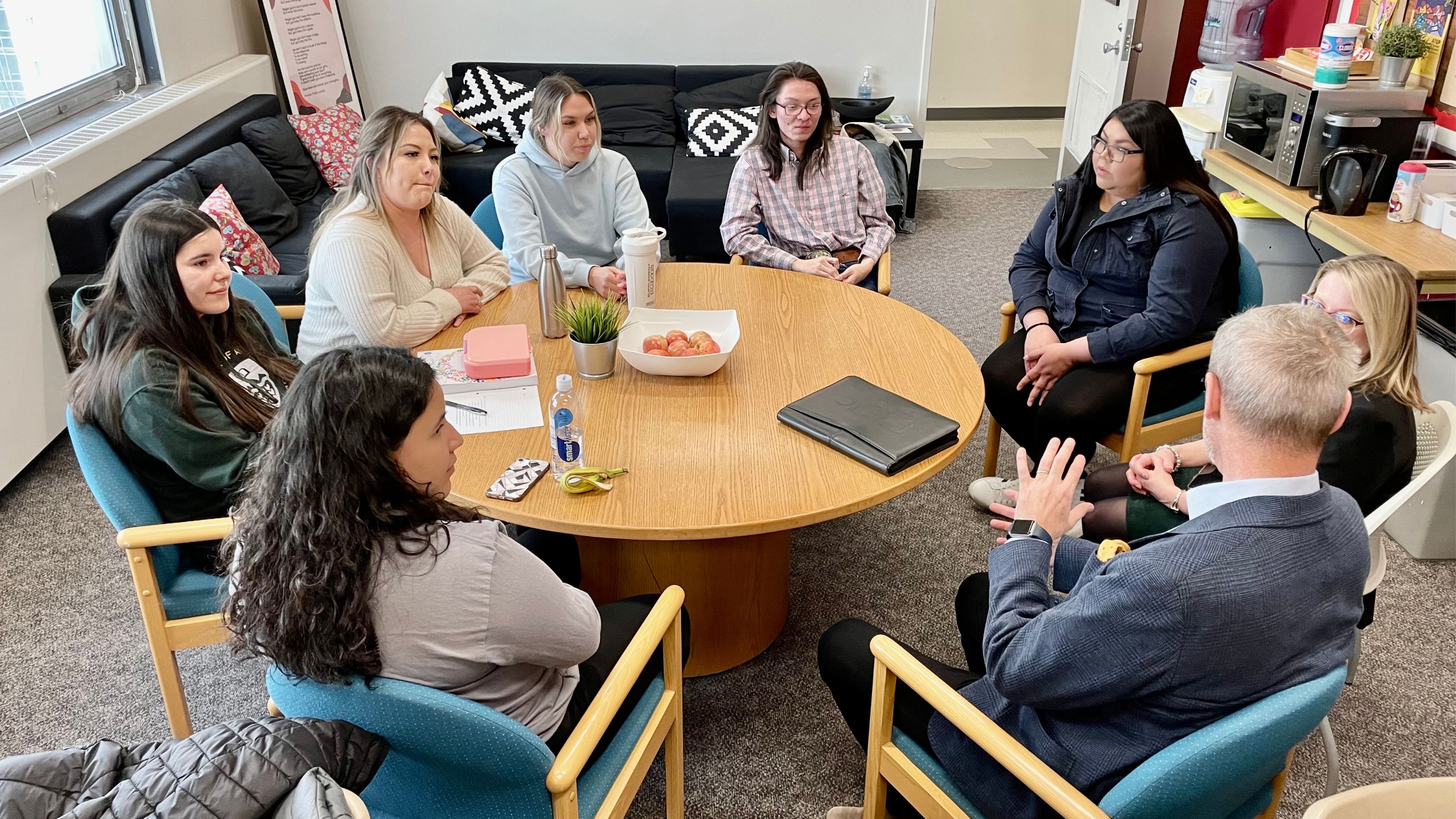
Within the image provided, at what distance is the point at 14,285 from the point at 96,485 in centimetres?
172

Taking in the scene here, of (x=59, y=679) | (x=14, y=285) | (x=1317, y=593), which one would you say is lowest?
(x=59, y=679)

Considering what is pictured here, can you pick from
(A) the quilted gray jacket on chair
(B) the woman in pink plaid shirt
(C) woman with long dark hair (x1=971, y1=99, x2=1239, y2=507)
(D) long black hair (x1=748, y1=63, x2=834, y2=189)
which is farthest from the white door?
(A) the quilted gray jacket on chair

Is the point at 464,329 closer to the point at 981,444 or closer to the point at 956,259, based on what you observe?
the point at 981,444

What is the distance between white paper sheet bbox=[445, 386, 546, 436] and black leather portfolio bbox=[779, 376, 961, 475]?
0.54 m

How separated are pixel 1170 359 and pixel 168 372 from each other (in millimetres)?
2233

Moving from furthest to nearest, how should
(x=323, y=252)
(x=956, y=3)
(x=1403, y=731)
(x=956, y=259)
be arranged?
1. (x=956, y=3)
2. (x=956, y=259)
3. (x=323, y=252)
4. (x=1403, y=731)

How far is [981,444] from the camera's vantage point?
345cm

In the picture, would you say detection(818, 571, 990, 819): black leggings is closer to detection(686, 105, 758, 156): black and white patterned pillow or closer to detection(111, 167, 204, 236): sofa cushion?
detection(111, 167, 204, 236): sofa cushion

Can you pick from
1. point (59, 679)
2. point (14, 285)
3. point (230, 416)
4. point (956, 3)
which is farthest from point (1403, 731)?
point (956, 3)

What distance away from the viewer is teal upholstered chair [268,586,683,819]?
123 cm

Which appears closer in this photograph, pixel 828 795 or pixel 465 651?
pixel 465 651

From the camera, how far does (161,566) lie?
6.33 feet

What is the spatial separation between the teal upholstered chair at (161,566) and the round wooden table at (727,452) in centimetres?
51

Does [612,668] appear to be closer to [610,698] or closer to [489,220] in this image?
[610,698]
